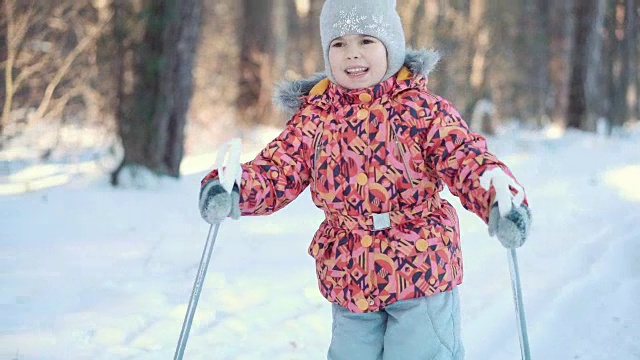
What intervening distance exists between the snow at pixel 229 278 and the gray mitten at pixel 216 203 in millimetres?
1143

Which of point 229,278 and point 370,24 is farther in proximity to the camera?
point 229,278

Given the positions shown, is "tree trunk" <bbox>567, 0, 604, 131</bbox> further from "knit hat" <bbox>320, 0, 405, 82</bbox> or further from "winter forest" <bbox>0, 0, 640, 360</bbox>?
"knit hat" <bbox>320, 0, 405, 82</bbox>

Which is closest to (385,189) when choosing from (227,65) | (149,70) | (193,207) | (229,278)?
(229,278)

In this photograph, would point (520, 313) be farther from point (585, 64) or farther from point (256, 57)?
point (585, 64)

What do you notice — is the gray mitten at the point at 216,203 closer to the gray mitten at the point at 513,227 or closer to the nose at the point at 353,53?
the nose at the point at 353,53

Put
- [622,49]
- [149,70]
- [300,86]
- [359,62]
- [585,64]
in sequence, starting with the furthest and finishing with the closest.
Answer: [622,49]
[585,64]
[149,70]
[300,86]
[359,62]

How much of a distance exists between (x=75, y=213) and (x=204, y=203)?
3.57 m

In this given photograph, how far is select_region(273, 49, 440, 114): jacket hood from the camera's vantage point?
260 centimetres

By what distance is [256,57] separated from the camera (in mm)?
13734

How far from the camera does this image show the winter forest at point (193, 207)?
11.8 feet

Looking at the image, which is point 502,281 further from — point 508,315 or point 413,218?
point 413,218

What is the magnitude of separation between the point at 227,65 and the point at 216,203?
487 inches

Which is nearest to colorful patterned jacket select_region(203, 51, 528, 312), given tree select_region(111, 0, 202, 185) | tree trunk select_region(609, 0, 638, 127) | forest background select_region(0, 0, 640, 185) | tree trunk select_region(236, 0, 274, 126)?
forest background select_region(0, 0, 640, 185)

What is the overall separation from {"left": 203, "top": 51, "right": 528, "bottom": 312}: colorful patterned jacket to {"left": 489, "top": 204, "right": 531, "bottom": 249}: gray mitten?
0.77ft
